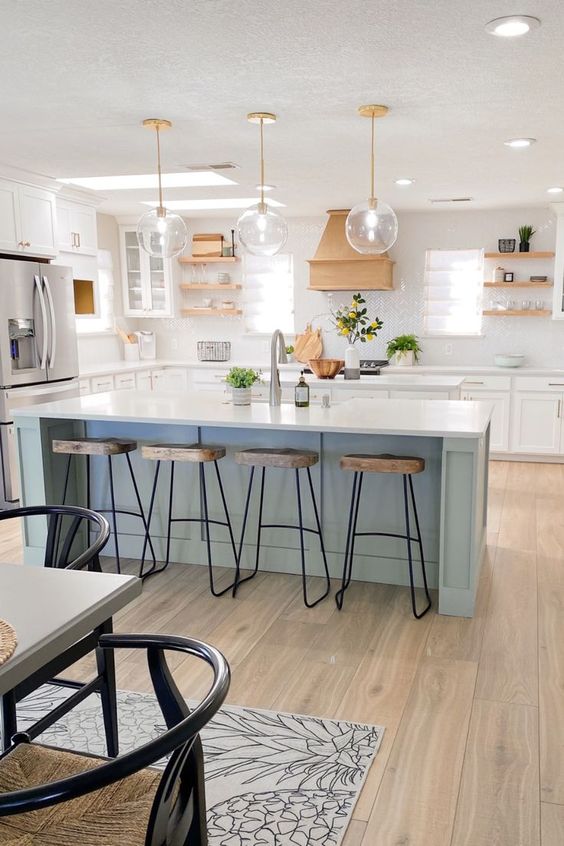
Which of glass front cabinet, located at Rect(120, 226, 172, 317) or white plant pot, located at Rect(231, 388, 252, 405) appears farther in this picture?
glass front cabinet, located at Rect(120, 226, 172, 317)

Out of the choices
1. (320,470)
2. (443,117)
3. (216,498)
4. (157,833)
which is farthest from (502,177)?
(157,833)

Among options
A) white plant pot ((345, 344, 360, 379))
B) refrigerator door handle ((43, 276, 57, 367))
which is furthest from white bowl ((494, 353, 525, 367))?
refrigerator door handle ((43, 276, 57, 367))

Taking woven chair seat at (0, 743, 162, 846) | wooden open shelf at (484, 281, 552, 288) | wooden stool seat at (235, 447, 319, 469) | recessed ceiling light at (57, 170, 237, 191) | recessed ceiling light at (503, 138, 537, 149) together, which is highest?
recessed ceiling light at (57, 170, 237, 191)

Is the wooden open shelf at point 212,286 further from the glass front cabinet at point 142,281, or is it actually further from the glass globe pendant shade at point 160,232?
the glass globe pendant shade at point 160,232

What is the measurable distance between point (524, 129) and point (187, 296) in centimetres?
480

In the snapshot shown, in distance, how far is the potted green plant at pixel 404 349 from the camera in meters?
7.35

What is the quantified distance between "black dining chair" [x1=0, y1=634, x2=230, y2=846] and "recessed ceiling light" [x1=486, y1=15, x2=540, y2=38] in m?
2.32

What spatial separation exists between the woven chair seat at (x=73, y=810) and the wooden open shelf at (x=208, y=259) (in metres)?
6.73

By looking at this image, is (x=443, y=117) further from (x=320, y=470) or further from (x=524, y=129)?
(x=320, y=470)

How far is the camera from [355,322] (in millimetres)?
6832

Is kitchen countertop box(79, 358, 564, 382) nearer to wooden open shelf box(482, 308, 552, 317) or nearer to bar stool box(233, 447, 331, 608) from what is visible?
wooden open shelf box(482, 308, 552, 317)

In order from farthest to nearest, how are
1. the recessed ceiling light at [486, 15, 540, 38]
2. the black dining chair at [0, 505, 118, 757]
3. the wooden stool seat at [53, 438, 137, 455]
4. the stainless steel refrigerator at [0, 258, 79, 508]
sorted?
the stainless steel refrigerator at [0, 258, 79, 508] → the wooden stool seat at [53, 438, 137, 455] → the recessed ceiling light at [486, 15, 540, 38] → the black dining chair at [0, 505, 118, 757]

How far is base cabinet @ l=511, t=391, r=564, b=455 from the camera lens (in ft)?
22.2

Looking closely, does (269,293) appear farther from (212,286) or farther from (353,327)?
(353,327)
